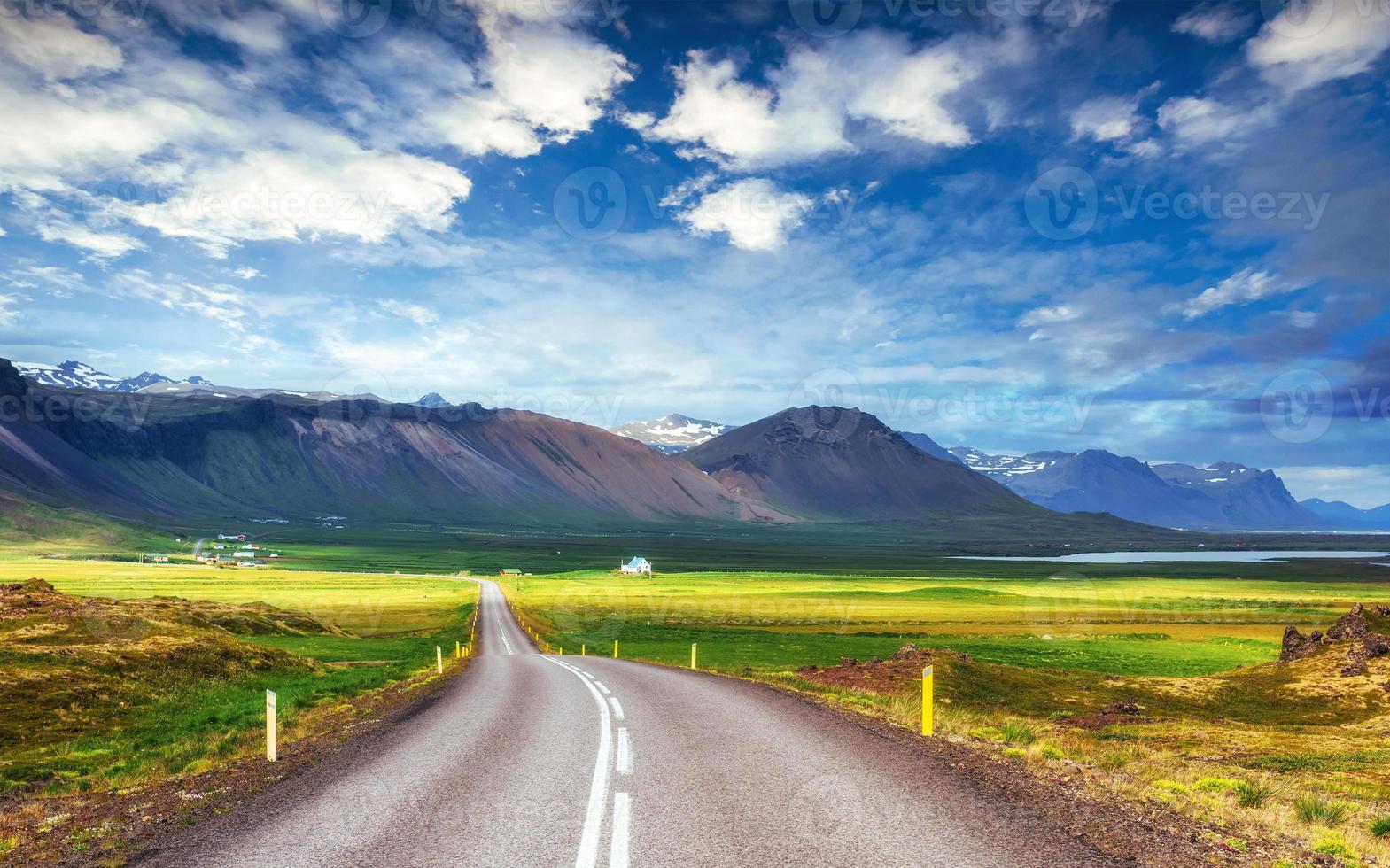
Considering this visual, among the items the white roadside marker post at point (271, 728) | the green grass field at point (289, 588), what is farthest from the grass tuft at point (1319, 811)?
the green grass field at point (289, 588)

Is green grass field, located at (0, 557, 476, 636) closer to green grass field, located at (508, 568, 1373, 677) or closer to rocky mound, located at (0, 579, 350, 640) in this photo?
green grass field, located at (508, 568, 1373, 677)

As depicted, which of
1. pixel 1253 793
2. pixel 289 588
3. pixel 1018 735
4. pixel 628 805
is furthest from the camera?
pixel 289 588

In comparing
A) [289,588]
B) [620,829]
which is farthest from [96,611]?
[289,588]

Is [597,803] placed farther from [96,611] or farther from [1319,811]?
[96,611]

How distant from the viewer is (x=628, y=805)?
33.4ft

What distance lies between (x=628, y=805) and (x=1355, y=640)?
119 ft

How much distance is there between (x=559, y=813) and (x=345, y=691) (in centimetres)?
2203

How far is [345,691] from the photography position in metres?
28.3

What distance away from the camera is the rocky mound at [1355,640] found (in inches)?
1198

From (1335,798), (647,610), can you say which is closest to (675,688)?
(1335,798)

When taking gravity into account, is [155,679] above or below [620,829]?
below

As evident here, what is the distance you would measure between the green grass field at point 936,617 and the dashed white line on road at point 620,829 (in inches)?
1104

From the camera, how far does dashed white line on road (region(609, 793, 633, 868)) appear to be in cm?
817

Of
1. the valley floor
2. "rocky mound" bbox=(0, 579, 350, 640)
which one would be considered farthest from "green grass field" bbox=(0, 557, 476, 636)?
"rocky mound" bbox=(0, 579, 350, 640)
